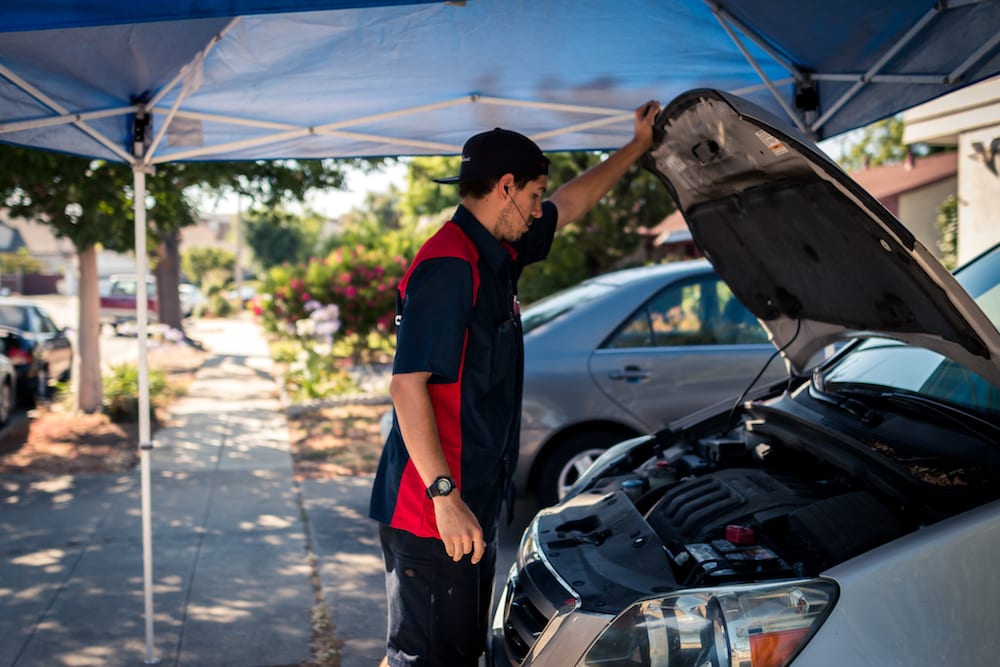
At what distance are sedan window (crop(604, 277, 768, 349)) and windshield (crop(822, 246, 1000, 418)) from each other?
94.8 inches

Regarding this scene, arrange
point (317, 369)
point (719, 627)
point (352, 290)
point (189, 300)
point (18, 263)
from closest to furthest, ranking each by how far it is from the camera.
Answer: point (719, 627) → point (317, 369) → point (352, 290) → point (189, 300) → point (18, 263)

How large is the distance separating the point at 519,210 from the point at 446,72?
1946 mm

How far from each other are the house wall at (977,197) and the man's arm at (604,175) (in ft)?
25.6

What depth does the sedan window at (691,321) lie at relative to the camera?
634 centimetres

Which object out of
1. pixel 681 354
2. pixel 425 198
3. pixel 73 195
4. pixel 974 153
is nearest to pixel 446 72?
pixel 681 354

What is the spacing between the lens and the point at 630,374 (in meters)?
6.19

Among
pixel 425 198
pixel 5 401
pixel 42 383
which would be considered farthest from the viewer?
pixel 425 198

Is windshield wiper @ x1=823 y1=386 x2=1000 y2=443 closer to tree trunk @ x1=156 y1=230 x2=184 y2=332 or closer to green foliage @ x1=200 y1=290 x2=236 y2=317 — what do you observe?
tree trunk @ x1=156 y1=230 x2=184 y2=332

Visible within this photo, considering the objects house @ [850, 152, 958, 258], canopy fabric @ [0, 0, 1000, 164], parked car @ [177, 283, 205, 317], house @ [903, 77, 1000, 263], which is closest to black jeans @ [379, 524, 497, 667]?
Result: canopy fabric @ [0, 0, 1000, 164]

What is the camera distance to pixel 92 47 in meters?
3.98

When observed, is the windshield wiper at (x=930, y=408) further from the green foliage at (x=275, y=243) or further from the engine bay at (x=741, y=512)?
the green foliage at (x=275, y=243)

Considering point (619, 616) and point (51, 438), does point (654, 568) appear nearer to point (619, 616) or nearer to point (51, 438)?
point (619, 616)

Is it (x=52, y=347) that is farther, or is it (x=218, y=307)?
(x=218, y=307)

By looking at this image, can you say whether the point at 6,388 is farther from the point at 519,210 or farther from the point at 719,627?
the point at 719,627
